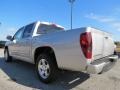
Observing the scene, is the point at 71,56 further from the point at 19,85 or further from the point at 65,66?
the point at 19,85

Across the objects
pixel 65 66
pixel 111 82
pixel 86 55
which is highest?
pixel 86 55

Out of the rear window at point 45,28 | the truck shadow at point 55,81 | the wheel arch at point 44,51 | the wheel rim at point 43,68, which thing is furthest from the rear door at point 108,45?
the rear window at point 45,28

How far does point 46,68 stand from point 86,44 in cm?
163

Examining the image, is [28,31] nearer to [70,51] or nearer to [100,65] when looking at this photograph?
[70,51]

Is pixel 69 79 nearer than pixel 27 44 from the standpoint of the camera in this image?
Yes

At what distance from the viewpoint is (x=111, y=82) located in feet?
18.6

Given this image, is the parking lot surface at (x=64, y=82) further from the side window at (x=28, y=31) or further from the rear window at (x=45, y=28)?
the rear window at (x=45, y=28)

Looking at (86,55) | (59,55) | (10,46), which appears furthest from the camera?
(10,46)

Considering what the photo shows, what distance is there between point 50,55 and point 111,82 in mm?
2003

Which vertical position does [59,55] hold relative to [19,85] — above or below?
above

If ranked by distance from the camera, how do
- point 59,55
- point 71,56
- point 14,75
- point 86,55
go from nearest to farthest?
1. point 86,55
2. point 71,56
3. point 59,55
4. point 14,75

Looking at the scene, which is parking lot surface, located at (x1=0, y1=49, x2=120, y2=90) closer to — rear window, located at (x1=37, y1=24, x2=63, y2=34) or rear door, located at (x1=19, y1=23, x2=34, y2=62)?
rear door, located at (x1=19, y1=23, x2=34, y2=62)

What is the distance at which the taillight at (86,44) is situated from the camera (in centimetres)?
433

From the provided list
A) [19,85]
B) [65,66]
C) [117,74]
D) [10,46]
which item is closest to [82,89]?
[65,66]
